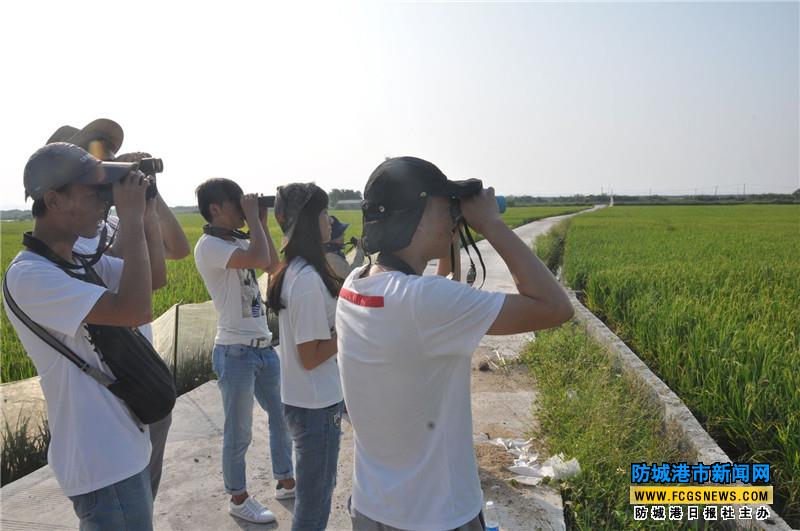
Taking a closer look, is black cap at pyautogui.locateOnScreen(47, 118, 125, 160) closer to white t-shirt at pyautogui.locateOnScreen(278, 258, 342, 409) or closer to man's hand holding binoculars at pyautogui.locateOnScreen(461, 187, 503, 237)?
white t-shirt at pyautogui.locateOnScreen(278, 258, 342, 409)

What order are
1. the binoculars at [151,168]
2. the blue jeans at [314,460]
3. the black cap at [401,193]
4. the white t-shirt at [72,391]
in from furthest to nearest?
the blue jeans at [314,460] → the binoculars at [151,168] → the white t-shirt at [72,391] → the black cap at [401,193]

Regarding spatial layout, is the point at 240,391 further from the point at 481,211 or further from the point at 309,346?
the point at 481,211

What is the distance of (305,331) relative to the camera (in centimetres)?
220

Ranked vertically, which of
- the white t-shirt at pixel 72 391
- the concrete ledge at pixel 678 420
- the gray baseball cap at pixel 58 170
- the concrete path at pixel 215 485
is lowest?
the concrete path at pixel 215 485

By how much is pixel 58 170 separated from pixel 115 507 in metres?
0.99

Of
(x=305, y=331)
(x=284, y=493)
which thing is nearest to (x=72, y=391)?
(x=305, y=331)

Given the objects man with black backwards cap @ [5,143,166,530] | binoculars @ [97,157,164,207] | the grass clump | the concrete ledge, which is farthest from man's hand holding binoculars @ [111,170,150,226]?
the concrete ledge

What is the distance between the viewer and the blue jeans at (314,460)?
2.17 meters

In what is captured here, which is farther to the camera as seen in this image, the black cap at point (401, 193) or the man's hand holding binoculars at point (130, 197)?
the man's hand holding binoculars at point (130, 197)

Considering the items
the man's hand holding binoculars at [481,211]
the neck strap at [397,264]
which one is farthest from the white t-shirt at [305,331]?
the man's hand holding binoculars at [481,211]

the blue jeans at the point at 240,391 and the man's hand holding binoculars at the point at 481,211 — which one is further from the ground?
the man's hand holding binoculars at the point at 481,211

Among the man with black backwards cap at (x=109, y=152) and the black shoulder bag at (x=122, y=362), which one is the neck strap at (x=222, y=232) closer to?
the man with black backwards cap at (x=109, y=152)

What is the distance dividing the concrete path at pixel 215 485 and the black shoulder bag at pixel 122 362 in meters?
1.49

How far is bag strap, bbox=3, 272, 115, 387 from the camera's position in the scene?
164 cm
